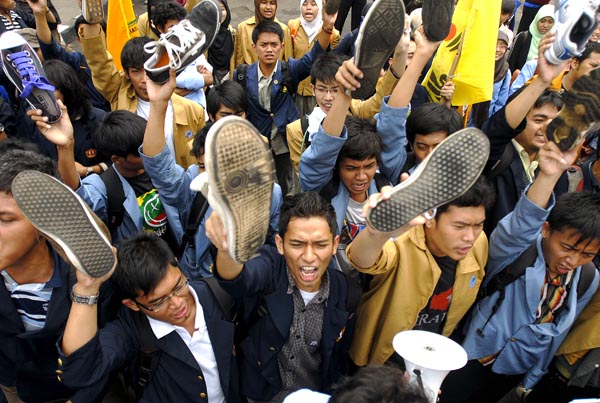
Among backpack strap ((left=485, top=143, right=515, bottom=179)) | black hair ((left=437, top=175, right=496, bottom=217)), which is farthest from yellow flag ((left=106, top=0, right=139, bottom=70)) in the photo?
black hair ((left=437, top=175, right=496, bottom=217))

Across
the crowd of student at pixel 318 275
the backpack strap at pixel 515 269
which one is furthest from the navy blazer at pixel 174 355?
the backpack strap at pixel 515 269

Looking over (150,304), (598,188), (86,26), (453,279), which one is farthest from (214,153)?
(598,188)

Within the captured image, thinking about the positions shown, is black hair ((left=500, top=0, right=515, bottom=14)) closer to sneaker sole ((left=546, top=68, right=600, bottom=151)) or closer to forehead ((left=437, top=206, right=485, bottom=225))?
sneaker sole ((left=546, top=68, right=600, bottom=151))

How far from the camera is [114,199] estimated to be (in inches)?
102

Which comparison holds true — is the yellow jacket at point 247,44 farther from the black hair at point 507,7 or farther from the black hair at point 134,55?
the black hair at point 507,7

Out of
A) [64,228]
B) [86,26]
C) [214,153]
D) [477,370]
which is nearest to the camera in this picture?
[214,153]

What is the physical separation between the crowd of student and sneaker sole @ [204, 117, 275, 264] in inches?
2.7

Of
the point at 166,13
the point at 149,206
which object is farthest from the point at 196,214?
the point at 166,13

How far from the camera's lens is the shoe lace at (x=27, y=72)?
2.36 m

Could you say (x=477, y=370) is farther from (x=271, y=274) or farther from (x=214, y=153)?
(x=214, y=153)

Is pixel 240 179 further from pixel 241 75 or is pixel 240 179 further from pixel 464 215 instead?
pixel 241 75

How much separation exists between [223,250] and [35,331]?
3.06ft

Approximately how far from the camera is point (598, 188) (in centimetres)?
317

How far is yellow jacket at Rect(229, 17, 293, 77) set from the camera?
210 inches
